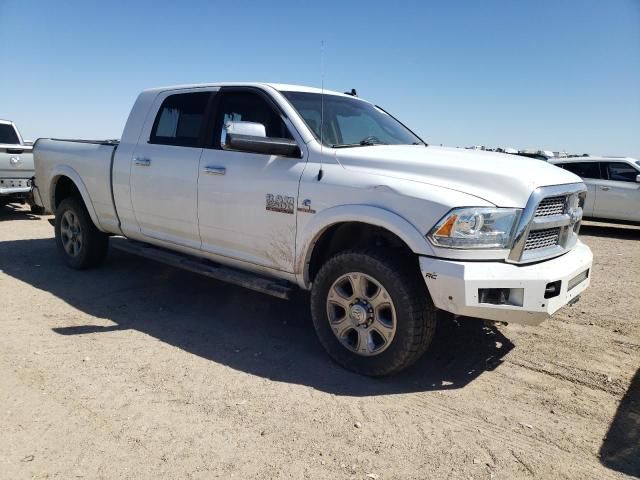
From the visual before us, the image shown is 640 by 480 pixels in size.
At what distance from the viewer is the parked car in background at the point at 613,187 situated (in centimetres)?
1055

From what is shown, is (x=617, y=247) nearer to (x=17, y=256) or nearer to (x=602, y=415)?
(x=602, y=415)

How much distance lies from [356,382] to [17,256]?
5611 millimetres

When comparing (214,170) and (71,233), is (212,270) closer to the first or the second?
(214,170)

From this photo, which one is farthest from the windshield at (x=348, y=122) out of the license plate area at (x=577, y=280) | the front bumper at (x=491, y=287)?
the license plate area at (x=577, y=280)

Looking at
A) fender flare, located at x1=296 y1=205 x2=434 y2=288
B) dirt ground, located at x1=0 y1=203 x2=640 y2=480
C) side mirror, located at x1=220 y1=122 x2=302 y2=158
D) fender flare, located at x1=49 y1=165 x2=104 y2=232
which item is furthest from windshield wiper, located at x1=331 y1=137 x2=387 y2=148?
fender flare, located at x1=49 y1=165 x2=104 y2=232

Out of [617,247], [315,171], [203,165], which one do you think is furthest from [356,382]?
[617,247]

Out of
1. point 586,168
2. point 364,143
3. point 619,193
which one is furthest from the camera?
point 586,168

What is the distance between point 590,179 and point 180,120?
981 centimetres

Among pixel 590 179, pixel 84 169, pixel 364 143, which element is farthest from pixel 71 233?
pixel 590 179

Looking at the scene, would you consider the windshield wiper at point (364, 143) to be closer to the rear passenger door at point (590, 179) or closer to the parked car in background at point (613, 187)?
the rear passenger door at point (590, 179)

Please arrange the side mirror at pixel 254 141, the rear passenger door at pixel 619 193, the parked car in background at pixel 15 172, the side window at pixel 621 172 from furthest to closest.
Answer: the side window at pixel 621 172
the rear passenger door at pixel 619 193
the parked car in background at pixel 15 172
the side mirror at pixel 254 141

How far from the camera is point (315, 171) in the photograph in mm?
3607

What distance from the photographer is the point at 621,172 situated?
10.8m

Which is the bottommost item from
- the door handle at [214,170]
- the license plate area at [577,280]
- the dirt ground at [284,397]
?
the dirt ground at [284,397]
